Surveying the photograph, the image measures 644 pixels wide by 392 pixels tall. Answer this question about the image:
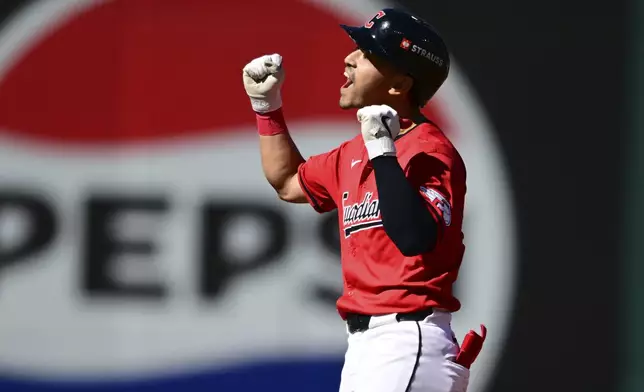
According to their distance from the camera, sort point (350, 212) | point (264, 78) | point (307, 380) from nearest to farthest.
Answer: point (350, 212)
point (264, 78)
point (307, 380)

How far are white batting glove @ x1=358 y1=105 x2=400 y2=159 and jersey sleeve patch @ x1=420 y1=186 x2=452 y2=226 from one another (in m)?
0.12

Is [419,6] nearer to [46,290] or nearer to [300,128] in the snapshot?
[300,128]

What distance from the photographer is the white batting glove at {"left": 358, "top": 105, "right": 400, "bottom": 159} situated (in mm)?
2227

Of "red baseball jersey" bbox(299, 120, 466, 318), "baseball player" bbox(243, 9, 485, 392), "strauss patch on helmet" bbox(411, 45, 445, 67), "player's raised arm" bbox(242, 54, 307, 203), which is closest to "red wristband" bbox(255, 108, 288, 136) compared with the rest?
"player's raised arm" bbox(242, 54, 307, 203)

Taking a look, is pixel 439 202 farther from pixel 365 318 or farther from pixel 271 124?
pixel 271 124

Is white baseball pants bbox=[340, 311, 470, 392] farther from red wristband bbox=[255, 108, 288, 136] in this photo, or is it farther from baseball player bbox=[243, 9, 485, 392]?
red wristband bbox=[255, 108, 288, 136]

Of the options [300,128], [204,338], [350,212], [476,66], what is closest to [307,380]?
[204,338]

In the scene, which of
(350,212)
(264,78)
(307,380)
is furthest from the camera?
(307,380)

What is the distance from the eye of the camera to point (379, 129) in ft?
7.36

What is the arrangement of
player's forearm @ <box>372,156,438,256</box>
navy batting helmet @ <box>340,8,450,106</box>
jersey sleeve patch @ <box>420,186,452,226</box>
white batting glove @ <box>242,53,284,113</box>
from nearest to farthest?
1. player's forearm @ <box>372,156,438,256</box>
2. jersey sleeve patch @ <box>420,186,452,226</box>
3. navy batting helmet @ <box>340,8,450,106</box>
4. white batting glove @ <box>242,53,284,113</box>

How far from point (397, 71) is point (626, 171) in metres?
1.73

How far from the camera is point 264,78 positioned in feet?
9.16

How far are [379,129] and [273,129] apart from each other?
633mm

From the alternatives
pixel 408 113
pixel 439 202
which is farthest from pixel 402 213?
pixel 408 113
